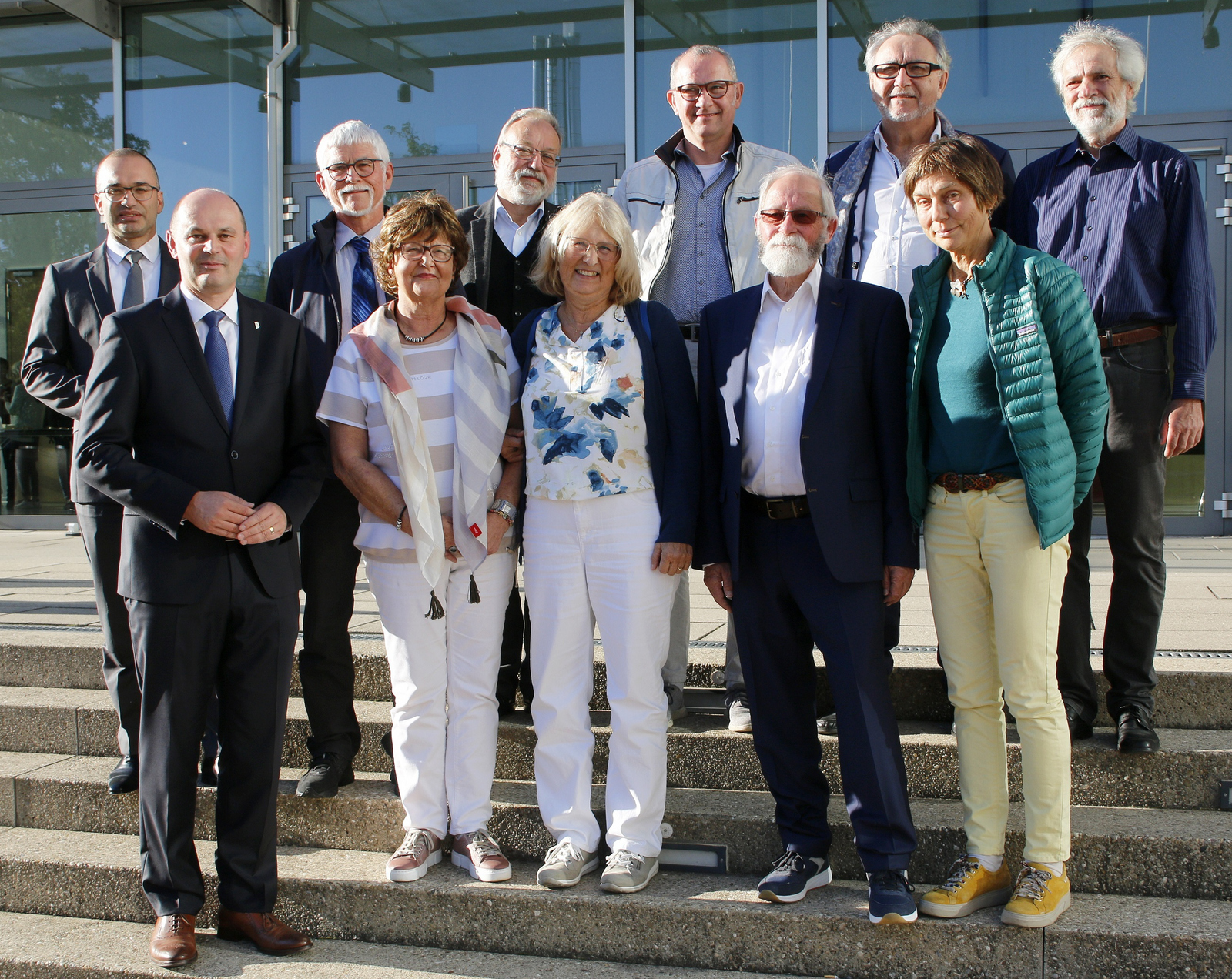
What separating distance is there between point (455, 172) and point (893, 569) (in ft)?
21.4

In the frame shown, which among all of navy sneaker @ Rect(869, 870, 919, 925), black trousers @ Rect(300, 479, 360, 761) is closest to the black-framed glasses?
black trousers @ Rect(300, 479, 360, 761)

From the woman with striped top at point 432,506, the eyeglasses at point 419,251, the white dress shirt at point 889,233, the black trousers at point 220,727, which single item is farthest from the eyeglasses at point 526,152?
the black trousers at point 220,727

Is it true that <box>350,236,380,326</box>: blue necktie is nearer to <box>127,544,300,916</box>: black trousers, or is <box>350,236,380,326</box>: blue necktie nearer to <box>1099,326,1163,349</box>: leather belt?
<box>127,544,300,916</box>: black trousers

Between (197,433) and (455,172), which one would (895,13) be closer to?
(455,172)

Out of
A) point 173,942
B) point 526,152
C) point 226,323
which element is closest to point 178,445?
point 226,323

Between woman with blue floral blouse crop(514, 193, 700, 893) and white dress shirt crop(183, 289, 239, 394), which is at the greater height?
white dress shirt crop(183, 289, 239, 394)

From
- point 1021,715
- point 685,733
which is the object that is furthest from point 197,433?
point 1021,715

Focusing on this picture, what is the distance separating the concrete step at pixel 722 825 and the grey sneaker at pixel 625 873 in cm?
27

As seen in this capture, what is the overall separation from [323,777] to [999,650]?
2.13m

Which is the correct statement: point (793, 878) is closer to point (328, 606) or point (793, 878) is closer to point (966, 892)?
point (966, 892)

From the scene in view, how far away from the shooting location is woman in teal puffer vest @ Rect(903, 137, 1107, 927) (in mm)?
2672

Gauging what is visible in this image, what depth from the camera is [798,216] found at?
2902mm

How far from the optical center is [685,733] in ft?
11.6

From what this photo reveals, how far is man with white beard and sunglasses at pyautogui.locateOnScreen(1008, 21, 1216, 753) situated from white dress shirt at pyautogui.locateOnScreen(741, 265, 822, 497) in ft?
3.09
